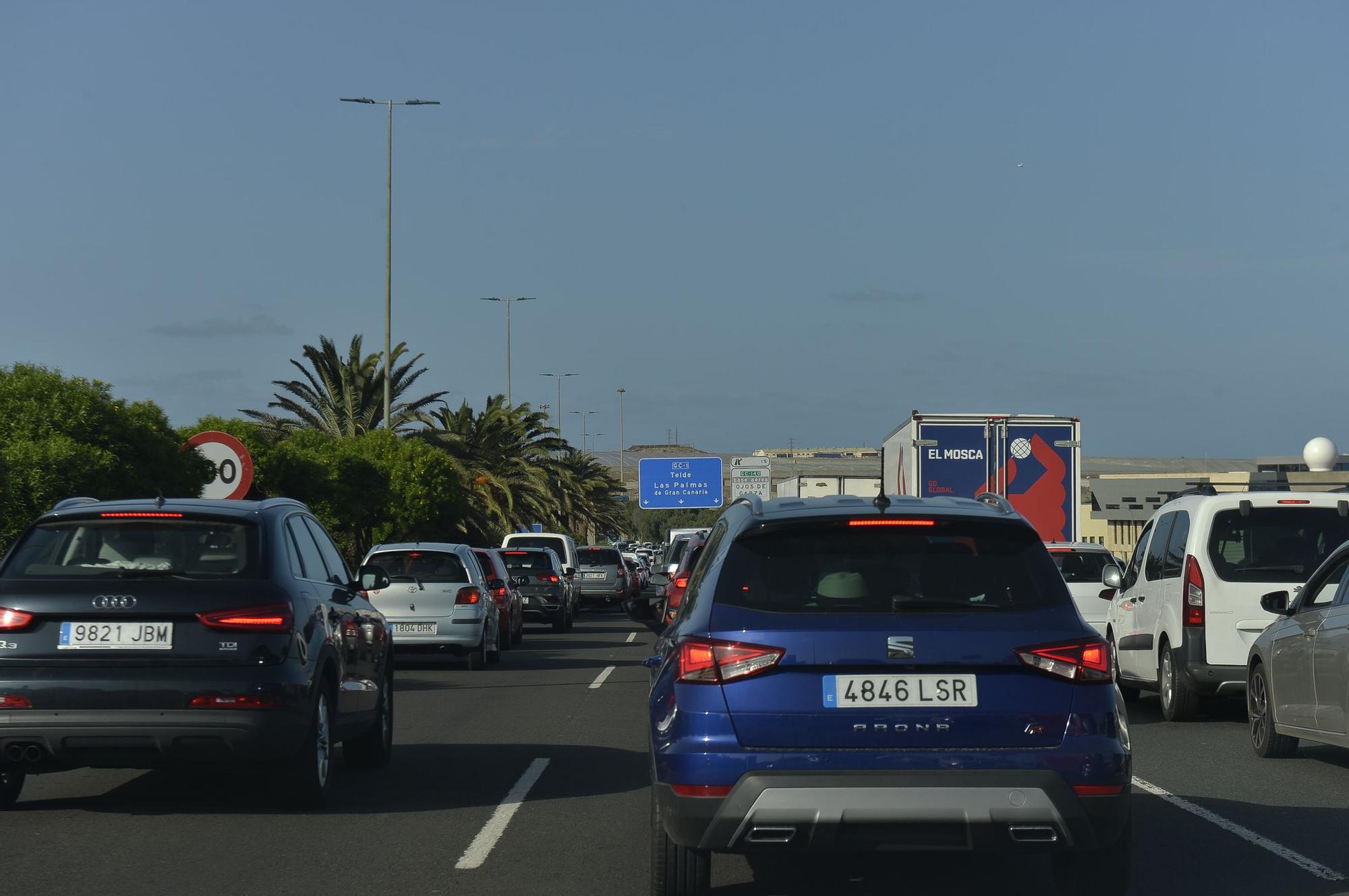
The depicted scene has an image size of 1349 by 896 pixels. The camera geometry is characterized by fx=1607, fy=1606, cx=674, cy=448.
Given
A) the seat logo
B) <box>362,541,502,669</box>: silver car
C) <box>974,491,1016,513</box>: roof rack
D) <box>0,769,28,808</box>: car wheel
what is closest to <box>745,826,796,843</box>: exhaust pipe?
the seat logo

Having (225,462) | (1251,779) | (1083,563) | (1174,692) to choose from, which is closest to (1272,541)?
(1174,692)

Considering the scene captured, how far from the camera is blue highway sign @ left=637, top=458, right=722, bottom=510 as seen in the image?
189 ft

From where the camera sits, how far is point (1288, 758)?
38.0ft

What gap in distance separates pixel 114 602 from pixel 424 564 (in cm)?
1223

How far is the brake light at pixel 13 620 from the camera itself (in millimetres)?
8148

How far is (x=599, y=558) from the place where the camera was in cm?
4388

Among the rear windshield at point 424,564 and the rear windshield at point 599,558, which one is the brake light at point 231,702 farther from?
the rear windshield at point 599,558

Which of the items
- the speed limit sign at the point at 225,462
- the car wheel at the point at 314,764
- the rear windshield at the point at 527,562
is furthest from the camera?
the rear windshield at the point at 527,562

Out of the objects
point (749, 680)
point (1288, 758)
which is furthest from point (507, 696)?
point (749, 680)

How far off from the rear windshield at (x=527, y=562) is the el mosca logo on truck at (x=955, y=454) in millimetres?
10380

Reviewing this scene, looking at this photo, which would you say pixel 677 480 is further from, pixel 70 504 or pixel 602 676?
pixel 70 504

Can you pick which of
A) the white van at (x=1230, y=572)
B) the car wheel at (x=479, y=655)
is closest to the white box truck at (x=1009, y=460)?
the car wheel at (x=479, y=655)

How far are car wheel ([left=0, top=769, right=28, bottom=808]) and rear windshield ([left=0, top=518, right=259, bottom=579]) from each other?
4.29 feet

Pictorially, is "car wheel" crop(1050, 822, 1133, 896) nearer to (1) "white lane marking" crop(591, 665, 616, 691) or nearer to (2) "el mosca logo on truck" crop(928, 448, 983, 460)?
(1) "white lane marking" crop(591, 665, 616, 691)
